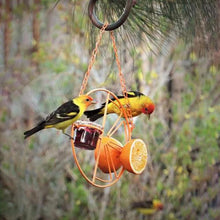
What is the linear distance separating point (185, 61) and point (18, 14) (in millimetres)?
2327

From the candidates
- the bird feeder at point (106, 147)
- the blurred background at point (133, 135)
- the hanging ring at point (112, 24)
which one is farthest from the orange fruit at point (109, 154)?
the blurred background at point (133, 135)

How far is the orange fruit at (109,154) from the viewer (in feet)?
6.19

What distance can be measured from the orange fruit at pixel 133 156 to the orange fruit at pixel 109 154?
60 mm

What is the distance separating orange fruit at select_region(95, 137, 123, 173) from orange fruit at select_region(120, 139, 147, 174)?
6cm

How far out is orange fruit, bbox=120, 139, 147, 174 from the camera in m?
1.81

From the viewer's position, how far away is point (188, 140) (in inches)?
189

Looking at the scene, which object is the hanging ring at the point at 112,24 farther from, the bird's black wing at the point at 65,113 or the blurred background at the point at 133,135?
the blurred background at the point at 133,135

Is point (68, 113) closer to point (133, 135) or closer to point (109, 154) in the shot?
point (109, 154)

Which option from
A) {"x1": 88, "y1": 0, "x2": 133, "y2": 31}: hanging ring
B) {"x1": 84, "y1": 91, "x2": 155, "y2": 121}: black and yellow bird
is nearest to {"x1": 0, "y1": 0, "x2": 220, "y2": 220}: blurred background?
{"x1": 84, "y1": 91, "x2": 155, "y2": 121}: black and yellow bird

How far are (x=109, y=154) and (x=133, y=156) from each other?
128 millimetres

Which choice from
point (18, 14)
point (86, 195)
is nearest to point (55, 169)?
point (86, 195)

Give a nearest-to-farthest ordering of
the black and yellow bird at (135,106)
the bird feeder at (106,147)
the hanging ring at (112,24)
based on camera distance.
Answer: the bird feeder at (106,147), the hanging ring at (112,24), the black and yellow bird at (135,106)

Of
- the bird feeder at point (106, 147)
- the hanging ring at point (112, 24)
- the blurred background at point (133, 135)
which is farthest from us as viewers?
the blurred background at point (133, 135)

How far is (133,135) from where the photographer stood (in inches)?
177
